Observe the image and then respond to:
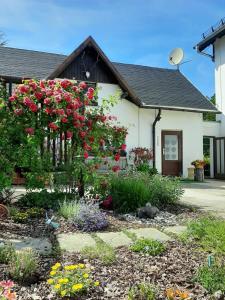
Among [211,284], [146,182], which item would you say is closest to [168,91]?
[146,182]

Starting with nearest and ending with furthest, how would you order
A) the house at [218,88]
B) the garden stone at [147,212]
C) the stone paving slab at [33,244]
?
1. the stone paving slab at [33,244]
2. the garden stone at [147,212]
3. the house at [218,88]

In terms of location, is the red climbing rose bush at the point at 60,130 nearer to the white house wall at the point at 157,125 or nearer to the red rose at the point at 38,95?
the red rose at the point at 38,95

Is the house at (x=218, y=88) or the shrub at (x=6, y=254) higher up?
the house at (x=218, y=88)

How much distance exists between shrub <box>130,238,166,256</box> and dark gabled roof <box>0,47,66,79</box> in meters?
11.1

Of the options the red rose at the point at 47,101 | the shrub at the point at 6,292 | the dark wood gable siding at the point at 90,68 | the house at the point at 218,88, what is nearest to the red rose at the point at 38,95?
the red rose at the point at 47,101

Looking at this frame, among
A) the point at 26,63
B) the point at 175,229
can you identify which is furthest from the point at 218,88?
the point at 175,229

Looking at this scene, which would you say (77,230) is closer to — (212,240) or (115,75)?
(212,240)

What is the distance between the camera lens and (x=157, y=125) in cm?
1642

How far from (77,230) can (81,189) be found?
2.08 meters

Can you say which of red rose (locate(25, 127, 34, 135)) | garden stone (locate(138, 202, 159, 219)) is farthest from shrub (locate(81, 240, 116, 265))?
red rose (locate(25, 127, 34, 135))

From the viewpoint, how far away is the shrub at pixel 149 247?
12.8ft

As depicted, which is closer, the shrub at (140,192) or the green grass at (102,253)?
the green grass at (102,253)

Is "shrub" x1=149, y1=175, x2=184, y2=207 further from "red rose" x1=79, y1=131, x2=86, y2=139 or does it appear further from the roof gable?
the roof gable

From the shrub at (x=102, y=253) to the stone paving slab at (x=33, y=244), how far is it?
1.24 feet
